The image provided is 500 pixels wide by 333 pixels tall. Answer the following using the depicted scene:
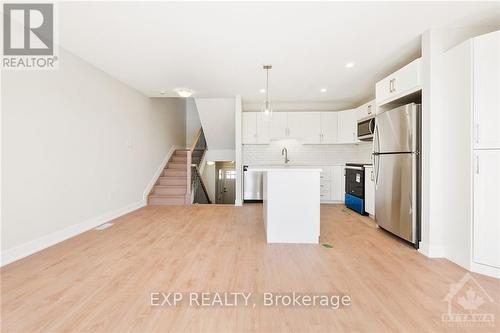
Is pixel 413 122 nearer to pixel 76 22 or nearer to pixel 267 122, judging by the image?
pixel 267 122

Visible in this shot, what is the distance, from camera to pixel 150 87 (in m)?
4.64

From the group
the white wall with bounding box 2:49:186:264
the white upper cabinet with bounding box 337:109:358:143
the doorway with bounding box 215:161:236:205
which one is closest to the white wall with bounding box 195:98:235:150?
the white wall with bounding box 2:49:186:264

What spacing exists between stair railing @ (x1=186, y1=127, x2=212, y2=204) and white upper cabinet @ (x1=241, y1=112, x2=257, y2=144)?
1.59 m

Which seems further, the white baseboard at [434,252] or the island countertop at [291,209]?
the island countertop at [291,209]

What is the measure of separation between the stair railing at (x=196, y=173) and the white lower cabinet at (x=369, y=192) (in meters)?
3.95

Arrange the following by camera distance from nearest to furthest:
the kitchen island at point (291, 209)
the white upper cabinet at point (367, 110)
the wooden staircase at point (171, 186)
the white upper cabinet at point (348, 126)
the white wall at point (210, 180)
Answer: the kitchen island at point (291, 209)
the white upper cabinet at point (367, 110)
the white upper cabinet at point (348, 126)
the wooden staircase at point (171, 186)
the white wall at point (210, 180)

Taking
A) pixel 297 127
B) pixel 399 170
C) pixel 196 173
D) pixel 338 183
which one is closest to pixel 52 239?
pixel 196 173

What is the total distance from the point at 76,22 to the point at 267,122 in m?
4.06

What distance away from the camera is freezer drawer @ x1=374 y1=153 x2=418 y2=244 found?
270cm

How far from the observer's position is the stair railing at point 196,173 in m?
5.86

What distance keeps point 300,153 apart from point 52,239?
5.09 metres

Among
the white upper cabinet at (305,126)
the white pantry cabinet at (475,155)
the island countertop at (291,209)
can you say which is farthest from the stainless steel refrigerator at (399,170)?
the white upper cabinet at (305,126)

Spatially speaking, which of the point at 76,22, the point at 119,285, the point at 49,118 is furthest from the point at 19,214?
the point at 76,22

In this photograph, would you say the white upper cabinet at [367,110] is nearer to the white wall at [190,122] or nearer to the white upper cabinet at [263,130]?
the white upper cabinet at [263,130]
